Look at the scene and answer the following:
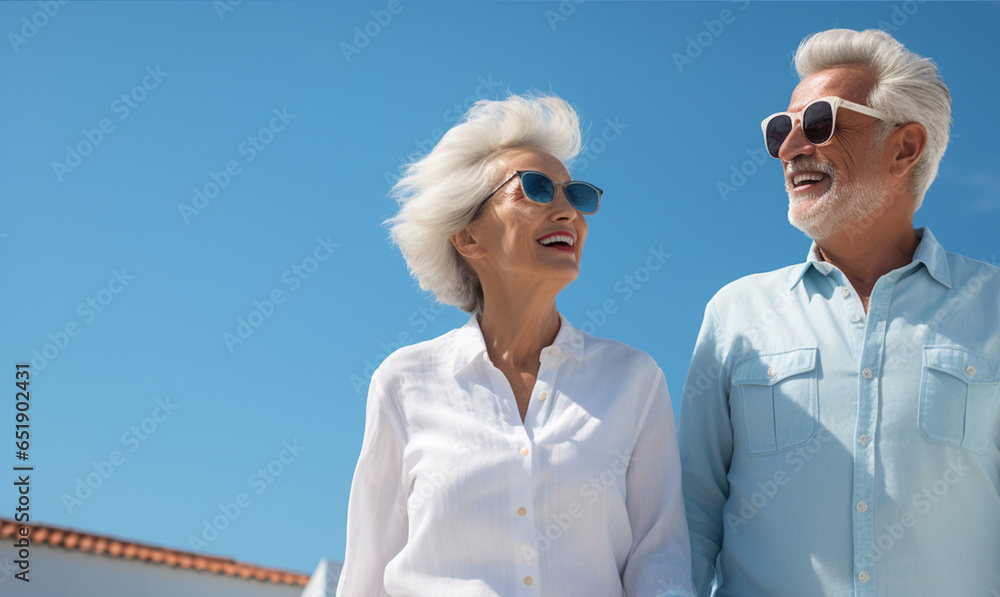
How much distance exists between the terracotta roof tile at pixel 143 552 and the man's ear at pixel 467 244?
934 cm

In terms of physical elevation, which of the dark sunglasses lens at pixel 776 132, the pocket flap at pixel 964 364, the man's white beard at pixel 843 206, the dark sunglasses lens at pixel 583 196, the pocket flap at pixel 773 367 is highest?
the dark sunglasses lens at pixel 776 132

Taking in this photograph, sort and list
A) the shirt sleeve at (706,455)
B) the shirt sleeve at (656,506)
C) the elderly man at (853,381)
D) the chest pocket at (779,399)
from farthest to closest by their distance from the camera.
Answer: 1. the shirt sleeve at (706,455)
2. the chest pocket at (779,399)
3. the elderly man at (853,381)
4. the shirt sleeve at (656,506)

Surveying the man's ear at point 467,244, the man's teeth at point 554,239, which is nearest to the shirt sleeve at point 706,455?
the man's teeth at point 554,239

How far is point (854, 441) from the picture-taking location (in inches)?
140

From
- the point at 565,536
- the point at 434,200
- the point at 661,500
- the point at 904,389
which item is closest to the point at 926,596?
the point at 904,389

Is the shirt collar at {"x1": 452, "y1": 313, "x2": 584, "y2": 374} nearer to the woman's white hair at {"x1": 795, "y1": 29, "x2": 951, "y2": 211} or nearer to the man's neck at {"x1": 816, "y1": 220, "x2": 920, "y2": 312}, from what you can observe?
the man's neck at {"x1": 816, "y1": 220, "x2": 920, "y2": 312}

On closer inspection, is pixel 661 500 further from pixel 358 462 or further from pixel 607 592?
pixel 358 462

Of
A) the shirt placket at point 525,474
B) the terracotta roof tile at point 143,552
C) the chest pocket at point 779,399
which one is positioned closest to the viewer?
the shirt placket at point 525,474

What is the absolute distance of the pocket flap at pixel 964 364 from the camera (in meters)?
3.57

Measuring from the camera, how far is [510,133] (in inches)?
161

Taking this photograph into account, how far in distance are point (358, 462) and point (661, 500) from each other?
47.9 inches

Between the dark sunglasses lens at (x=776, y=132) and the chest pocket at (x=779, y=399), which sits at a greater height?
the dark sunglasses lens at (x=776, y=132)

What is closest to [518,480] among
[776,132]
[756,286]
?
[756,286]

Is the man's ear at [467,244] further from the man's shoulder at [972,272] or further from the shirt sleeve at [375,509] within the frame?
the man's shoulder at [972,272]
